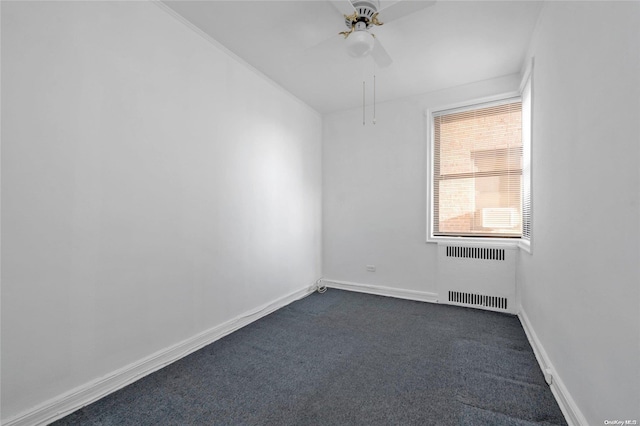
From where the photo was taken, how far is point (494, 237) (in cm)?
321

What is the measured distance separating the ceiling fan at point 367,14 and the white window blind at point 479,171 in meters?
1.81

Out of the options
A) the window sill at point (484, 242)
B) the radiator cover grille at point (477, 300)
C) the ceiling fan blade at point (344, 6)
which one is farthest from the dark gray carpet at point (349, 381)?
the ceiling fan blade at point (344, 6)

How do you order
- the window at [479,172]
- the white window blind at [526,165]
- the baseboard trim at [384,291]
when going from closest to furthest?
1. the white window blind at [526,165]
2. the window at [479,172]
3. the baseboard trim at [384,291]

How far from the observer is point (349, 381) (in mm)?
1841

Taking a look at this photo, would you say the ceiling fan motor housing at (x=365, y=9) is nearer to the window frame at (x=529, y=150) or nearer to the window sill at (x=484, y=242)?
the window frame at (x=529, y=150)

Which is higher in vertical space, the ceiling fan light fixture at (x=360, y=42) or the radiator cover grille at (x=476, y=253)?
the ceiling fan light fixture at (x=360, y=42)

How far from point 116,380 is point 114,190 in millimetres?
1194

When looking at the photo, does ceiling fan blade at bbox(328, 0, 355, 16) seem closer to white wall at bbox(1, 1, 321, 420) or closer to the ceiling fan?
the ceiling fan

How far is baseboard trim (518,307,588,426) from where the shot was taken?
1371 mm

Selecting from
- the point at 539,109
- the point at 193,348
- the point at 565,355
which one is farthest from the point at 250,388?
the point at 539,109

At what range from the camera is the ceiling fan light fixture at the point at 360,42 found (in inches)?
76.1

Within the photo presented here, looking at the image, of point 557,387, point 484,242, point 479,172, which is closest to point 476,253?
point 484,242

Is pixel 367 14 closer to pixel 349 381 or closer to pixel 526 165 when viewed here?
pixel 526 165

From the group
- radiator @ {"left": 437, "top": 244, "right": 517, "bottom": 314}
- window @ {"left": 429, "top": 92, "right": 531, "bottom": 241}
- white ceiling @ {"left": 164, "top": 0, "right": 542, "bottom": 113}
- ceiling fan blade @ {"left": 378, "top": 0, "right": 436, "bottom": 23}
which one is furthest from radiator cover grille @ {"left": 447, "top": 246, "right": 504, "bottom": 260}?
ceiling fan blade @ {"left": 378, "top": 0, "right": 436, "bottom": 23}
